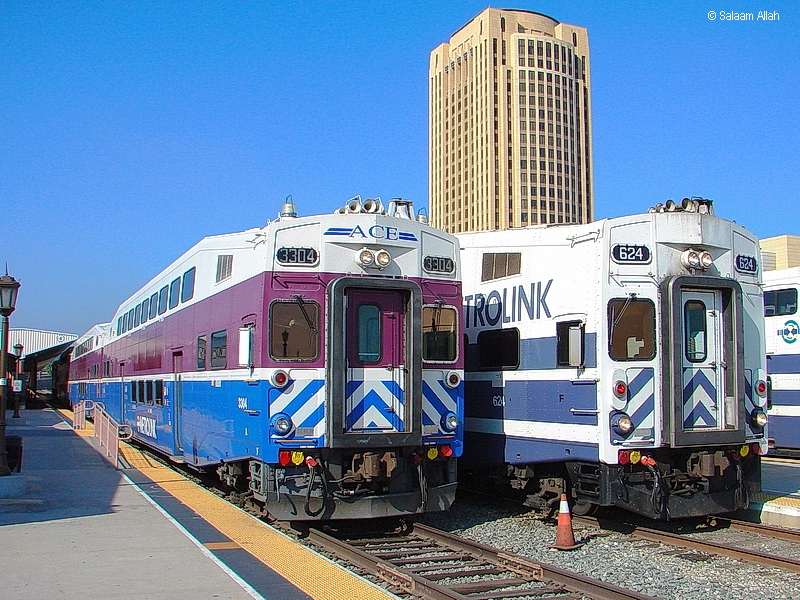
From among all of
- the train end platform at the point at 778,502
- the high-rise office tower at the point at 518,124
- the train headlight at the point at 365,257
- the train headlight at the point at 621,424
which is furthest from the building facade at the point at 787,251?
the high-rise office tower at the point at 518,124

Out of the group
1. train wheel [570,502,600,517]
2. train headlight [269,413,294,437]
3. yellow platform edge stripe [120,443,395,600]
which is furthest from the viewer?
train wheel [570,502,600,517]

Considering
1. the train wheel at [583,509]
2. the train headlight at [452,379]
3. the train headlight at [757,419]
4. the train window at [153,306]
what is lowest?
the train wheel at [583,509]

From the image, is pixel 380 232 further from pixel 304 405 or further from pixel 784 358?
pixel 784 358

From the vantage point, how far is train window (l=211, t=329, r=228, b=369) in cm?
1096

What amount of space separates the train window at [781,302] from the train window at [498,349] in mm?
8012

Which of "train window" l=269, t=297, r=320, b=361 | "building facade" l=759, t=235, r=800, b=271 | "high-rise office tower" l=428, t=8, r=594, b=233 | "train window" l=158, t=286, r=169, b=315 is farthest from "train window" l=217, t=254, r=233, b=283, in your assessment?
"high-rise office tower" l=428, t=8, r=594, b=233

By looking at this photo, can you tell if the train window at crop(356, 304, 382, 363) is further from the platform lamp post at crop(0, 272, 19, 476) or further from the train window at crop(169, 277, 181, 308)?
the platform lamp post at crop(0, 272, 19, 476)

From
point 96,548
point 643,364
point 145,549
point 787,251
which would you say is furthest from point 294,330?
point 787,251

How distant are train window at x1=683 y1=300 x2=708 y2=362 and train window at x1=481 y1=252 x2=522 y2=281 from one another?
2.36 m

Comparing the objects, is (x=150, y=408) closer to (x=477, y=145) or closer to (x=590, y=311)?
(x=590, y=311)

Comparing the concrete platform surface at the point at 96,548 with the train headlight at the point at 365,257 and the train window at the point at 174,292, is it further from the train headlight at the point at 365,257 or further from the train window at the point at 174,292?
the train headlight at the point at 365,257

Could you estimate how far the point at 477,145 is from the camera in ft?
440

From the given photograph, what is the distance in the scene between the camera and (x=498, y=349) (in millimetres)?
11961

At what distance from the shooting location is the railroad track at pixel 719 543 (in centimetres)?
870
